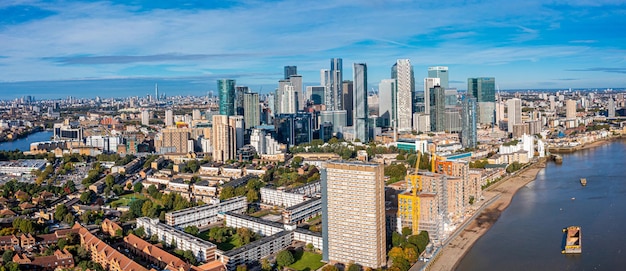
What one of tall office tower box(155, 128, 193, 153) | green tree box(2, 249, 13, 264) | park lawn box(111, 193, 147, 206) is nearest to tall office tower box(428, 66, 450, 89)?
tall office tower box(155, 128, 193, 153)

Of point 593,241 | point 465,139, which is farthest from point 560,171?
point 593,241

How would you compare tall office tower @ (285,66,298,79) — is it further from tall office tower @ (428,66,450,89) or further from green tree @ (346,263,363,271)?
green tree @ (346,263,363,271)

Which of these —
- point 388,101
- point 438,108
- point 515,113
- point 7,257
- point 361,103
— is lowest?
point 7,257

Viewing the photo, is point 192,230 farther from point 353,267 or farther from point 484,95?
point 484,95

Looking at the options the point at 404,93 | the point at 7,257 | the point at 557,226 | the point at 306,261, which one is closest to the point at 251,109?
the point at 404,93

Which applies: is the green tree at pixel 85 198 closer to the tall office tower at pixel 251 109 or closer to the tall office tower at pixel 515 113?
the tall office tower at pixel 251 109

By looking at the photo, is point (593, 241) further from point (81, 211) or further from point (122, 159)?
point (122, 159)

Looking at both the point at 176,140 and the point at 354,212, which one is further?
the point at 176,140
